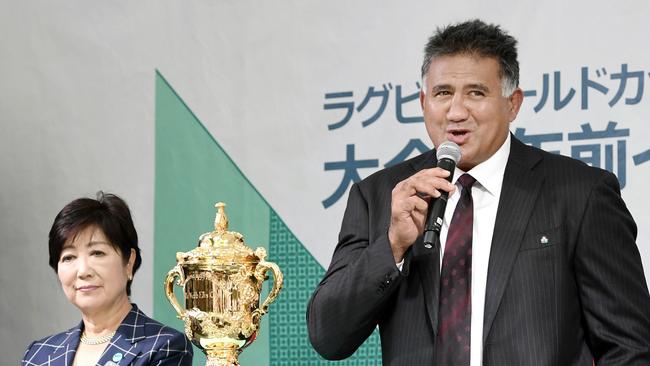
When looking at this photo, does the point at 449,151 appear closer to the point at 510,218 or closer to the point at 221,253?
the point at 510,218

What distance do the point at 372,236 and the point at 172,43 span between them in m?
2.25

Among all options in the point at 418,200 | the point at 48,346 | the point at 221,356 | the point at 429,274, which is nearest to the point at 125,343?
the point at 48,346

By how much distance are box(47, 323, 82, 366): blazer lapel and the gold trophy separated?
1.52 feet

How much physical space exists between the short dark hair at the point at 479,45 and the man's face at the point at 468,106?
0.04 ft

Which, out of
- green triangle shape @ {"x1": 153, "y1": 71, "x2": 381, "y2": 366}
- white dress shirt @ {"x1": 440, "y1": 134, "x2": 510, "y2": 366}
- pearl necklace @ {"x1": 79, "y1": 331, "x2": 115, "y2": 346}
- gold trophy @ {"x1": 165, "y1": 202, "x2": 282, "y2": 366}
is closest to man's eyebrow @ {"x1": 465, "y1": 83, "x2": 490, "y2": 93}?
white dress shirt @ {"x1": 440, "y1": 134, "x2": 510, "y2": 366}

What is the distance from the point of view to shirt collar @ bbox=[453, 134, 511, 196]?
2078 millimetres

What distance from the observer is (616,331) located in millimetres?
1939

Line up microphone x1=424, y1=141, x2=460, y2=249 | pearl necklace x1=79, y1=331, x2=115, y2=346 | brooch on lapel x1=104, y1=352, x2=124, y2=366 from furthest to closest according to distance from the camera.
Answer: pearl necklace x1=79, y1=331, x2=115, y2=346 → brooch on lapel x1=104, y1=352, x2=124, y2=366 → microphone x1=424, y1=141, x2=460, y2=249

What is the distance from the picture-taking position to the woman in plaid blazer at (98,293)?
2795 mm

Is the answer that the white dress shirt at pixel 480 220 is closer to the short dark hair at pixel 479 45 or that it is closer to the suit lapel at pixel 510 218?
the suit lapel at pixel 510 218

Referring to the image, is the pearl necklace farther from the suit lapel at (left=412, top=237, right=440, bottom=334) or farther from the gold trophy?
the suit lapel at (left=412, top=237, right=440, bottom=334)

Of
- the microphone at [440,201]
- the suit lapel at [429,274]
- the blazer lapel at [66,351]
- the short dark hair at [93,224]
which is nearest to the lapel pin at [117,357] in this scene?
the blazer lapel at [66,351]

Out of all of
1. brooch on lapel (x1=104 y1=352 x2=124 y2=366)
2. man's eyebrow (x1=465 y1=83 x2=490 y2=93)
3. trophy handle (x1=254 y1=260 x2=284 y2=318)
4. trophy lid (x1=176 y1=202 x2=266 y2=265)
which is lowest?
brooch on lapel (x1=104 y1=352 x2=124 y2=366)

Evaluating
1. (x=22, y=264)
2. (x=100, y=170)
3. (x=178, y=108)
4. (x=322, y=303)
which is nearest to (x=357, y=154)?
(x=178, y=108)
